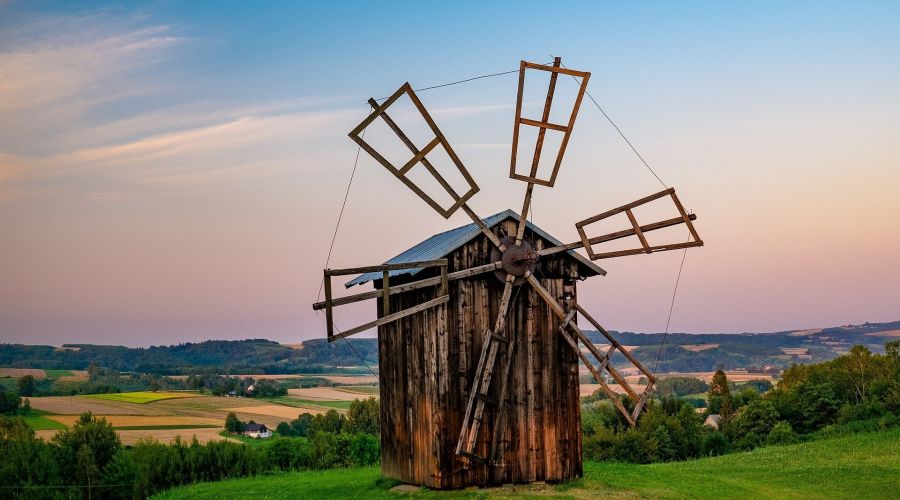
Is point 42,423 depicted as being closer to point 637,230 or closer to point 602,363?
point 602,363

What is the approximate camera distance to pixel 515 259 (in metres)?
19.3

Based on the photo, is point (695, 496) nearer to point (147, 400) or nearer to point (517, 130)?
point (517, 130)

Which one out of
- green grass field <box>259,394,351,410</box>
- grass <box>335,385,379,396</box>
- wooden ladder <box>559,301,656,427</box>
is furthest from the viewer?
grass <box>335,385,379,396</box>

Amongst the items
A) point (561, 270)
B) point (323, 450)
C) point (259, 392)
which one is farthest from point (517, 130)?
point (259, 392)

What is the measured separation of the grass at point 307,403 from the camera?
2876 inches

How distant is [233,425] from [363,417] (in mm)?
11498

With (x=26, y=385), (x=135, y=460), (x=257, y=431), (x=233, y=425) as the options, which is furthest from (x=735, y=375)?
(x=135, y=460)

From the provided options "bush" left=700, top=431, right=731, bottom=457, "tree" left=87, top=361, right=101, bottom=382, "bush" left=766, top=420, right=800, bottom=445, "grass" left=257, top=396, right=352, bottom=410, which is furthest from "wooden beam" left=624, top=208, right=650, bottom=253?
"tree" left=87, top=361, right=101, bottom=382

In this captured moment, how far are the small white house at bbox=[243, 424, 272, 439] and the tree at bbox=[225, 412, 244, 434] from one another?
36 cm

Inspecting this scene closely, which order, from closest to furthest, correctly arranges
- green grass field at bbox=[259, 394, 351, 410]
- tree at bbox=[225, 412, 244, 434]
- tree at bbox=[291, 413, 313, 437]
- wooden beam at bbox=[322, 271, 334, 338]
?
wooden beam at bbox=[322, 271, 334, 338] → tree at bbox=[225, 412, 244, 434] → tree at bbox=[291, 413, 313, 437] → green grass field at bbox=[259, 394, 351, 410]

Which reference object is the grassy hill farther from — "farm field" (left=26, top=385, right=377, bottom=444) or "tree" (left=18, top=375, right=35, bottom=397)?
"tree" (left=18, top=375, right=35, bottom=397)

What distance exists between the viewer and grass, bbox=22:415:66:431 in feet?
189

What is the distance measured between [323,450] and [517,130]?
21.2 meters

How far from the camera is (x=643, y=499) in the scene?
19.2 m
